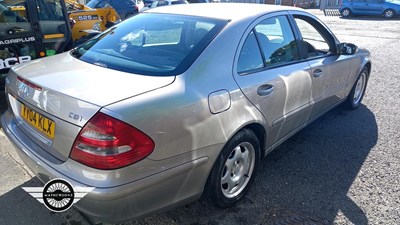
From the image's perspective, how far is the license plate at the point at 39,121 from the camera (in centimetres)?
197

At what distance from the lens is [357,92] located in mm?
4875

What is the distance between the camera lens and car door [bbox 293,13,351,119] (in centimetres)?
332

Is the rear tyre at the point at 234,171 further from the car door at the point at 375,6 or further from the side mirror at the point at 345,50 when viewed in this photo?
the car door at the point at 375,6

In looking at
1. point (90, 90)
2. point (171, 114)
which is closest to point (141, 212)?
point (171, 114)

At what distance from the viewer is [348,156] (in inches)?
138

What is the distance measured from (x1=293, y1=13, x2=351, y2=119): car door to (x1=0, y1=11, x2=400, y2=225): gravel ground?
1.53ft

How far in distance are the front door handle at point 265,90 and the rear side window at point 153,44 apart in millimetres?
570

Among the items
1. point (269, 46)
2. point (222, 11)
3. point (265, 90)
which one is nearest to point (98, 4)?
point (222, 11)

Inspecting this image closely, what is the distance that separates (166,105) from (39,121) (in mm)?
874

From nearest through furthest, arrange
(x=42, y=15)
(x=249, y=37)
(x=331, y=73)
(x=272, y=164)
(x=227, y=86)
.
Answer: (x=227, y=86) → (x=249, y=37) → (x=272, y=164) → (x=331, y=73) → (x=42, y=15)

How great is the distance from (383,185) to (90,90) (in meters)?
2.75

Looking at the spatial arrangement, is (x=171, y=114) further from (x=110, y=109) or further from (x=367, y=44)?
(x=367, y=44)

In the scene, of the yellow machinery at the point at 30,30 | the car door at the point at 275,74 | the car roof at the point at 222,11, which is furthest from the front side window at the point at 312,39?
the yellow machinery at the point at 30,30

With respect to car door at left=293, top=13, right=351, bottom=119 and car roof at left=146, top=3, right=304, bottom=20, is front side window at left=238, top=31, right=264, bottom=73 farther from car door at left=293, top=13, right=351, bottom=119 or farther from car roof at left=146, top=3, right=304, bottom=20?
car door at left=293, top=13, right=351, bottom=119
